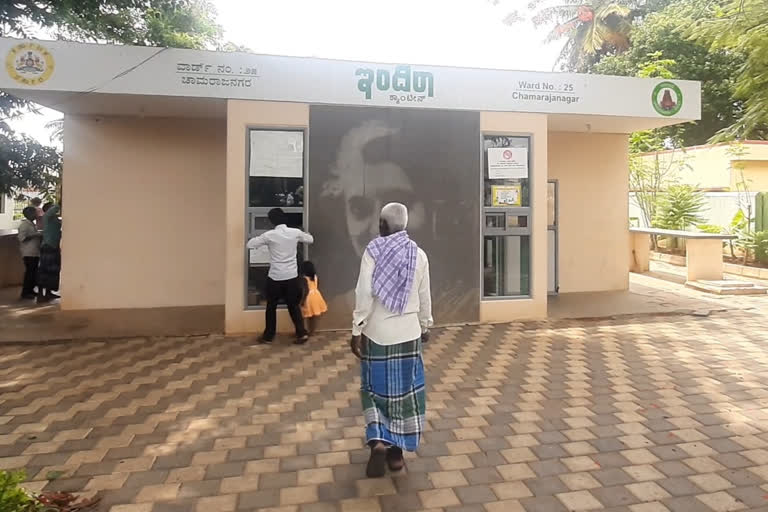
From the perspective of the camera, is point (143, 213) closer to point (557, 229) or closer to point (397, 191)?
point (397, 191)

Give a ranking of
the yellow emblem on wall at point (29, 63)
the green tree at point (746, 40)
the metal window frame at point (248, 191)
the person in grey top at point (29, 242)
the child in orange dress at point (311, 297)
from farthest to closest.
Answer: the person in grey top at point (29, 242) → the green tree at point (746, 40) → the metal window frame at point (248, 191) → the child in orange dress at point (311, 297) → the yellow emblem on wall at point (29, 63)

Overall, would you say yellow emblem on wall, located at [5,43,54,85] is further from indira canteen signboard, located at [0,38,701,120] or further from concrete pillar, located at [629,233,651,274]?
concrete pillar, located at [629,233,651,274]

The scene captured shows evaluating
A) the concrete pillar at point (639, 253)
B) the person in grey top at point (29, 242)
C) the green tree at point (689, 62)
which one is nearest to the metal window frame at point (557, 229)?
the concrete pillar at point (639, 253)

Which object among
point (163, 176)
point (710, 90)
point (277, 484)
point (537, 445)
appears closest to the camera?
point (277, 484)

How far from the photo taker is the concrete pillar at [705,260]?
10.0 meters

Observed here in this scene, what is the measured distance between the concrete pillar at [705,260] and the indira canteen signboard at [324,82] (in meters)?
3.22

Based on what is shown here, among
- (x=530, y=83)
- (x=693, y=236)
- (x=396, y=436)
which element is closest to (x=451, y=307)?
(x=530, y=83)

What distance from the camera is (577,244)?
371 inches

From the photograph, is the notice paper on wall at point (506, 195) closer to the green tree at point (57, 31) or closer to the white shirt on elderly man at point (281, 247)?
the white shirt on elderly man at point (281, 247)

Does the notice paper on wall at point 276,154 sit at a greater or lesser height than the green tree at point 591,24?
lesser

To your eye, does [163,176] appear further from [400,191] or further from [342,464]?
[342,464]

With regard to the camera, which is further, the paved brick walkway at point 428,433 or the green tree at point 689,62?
the green tree at point 689,62

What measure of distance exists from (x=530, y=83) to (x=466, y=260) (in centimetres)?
237

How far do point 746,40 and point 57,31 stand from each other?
1222 centimetres
